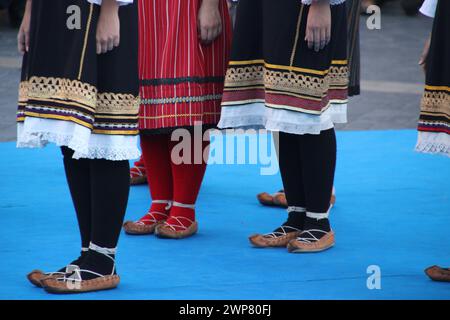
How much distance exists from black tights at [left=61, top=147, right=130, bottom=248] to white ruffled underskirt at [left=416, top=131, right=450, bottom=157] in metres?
0.89

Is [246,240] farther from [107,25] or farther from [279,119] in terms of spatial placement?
[107,25]

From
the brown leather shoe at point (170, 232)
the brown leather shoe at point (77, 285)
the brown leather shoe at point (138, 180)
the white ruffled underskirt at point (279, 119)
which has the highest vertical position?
the white ruffled underskirt at point (279, 119)

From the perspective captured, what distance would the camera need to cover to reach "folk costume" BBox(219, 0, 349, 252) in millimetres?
3260

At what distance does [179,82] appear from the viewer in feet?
11.6

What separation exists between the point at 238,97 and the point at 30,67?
867mm

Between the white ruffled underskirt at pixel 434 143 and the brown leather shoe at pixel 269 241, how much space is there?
67cm

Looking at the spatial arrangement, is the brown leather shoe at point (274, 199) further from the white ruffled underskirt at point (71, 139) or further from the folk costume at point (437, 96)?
the white ruffled underskirt at point (71, 139)

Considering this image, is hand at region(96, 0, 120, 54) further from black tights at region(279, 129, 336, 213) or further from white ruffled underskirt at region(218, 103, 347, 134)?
black tights at region(279, 129, 336, 213)

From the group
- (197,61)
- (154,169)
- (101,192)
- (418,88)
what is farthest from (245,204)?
(418,88)

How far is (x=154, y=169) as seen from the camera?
12.3ft

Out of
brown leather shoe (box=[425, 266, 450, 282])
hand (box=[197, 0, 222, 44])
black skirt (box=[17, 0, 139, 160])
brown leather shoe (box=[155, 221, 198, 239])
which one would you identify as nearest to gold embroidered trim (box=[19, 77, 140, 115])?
black skirt (box=[17, 0, 139, 160])

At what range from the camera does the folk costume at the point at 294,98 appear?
128 inches

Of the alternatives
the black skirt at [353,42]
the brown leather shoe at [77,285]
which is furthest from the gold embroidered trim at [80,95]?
the black skirt at [353,42]
